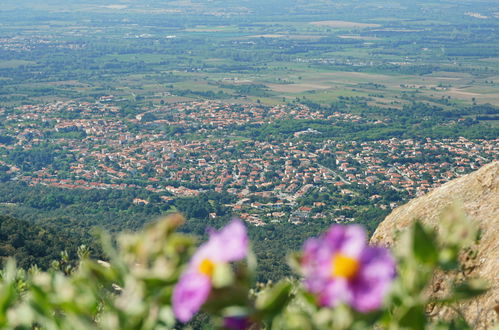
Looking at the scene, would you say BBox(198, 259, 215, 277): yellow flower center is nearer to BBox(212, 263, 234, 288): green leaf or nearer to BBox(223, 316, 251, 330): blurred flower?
BBox(212, 263, 234, 288): green leaf

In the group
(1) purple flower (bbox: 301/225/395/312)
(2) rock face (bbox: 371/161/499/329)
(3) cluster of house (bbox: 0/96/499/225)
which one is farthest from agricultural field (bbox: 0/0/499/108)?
(1) purple flower (bbox: 301/225/395/312)

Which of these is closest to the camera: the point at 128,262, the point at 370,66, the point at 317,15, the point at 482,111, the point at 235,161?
the point at 128,262

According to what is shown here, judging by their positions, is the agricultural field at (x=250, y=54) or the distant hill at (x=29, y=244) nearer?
the distant hill at (x=29, y=244)

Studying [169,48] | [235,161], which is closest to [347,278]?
[235,161]

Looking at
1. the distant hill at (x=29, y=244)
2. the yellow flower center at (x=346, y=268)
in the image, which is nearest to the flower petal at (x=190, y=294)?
the yellow flower center at (x=346, y=268)

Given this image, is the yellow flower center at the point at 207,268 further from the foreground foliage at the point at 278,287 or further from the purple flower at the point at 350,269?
the purple flower at the point at 350,269

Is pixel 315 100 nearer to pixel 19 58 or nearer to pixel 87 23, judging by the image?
pixel 19 58
